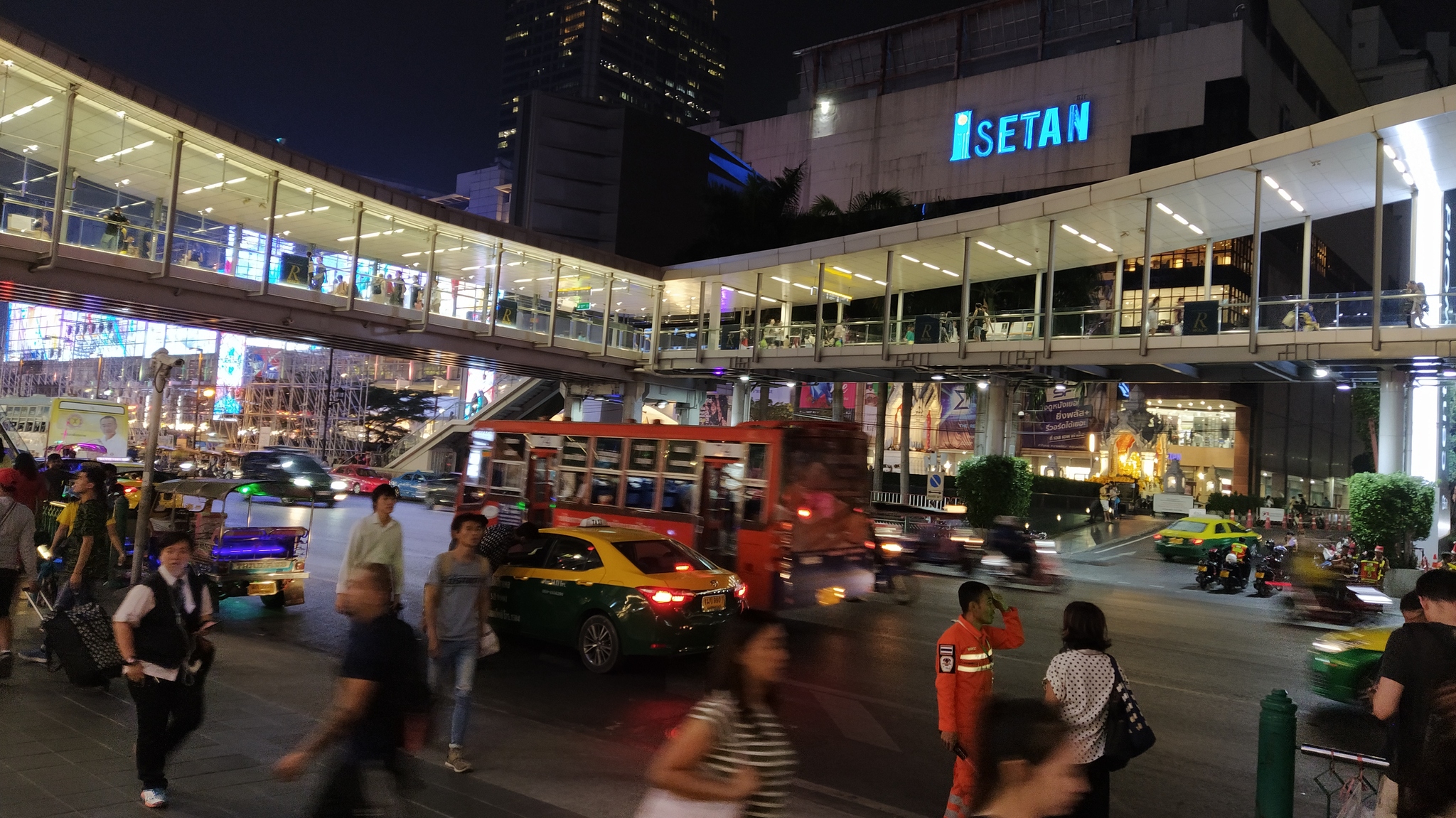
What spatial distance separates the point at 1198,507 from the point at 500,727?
47.3 metres

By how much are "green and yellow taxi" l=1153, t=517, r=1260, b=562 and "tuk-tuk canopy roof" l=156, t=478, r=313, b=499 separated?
24.8 meters

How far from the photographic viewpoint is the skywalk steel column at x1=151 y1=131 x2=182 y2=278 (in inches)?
847

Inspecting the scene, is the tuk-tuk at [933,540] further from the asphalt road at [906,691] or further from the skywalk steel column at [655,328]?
the skywalk steel column at [655,328]

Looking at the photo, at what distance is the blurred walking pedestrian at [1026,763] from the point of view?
281cm

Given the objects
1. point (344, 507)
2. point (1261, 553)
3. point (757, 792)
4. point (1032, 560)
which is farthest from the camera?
point (344, 507)

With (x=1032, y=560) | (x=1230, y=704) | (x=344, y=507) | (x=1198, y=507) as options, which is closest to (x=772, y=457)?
(x=1230, y=704)

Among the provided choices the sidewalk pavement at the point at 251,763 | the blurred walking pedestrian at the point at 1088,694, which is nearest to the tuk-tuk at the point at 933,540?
the sidewalk pavement at the point at 251,763

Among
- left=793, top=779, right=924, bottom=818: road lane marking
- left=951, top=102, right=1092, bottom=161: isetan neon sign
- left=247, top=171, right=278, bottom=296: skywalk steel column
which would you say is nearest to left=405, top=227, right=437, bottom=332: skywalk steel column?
left=247, top=171, right=278, bottom=296: skywalk steel column

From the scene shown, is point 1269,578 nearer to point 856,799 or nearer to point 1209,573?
point 1209,573

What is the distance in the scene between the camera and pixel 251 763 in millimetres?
6090

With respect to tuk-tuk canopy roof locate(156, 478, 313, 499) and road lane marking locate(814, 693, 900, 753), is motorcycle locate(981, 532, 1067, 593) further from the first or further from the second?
tuk-tuk canopy roof locate(156, 478, 313, 499)

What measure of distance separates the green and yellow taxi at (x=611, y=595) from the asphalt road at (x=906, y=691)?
0.37 m

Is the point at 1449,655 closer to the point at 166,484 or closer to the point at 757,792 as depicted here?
the point at 757,792

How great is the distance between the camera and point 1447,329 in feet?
67.3
